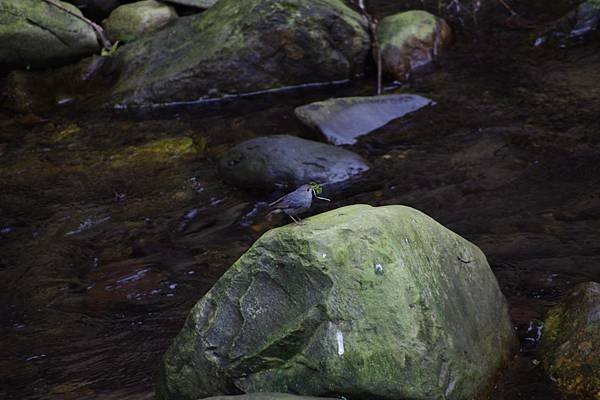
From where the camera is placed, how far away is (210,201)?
297 inches

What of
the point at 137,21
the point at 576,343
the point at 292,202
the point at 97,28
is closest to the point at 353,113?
the point at 137,21

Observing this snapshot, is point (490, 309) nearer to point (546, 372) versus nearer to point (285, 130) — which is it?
point (546, 372)

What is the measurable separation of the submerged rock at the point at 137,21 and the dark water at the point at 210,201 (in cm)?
197

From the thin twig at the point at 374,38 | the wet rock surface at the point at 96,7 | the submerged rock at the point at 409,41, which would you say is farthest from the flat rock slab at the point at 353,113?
A: the wet rock surface at the point at 96,7

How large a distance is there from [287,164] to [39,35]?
5.22m

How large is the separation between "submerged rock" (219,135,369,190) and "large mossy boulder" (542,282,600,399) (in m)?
3.43

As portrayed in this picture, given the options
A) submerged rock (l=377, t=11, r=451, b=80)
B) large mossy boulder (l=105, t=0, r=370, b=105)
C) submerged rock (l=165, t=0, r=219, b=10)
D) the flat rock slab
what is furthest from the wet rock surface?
the flat rock slab

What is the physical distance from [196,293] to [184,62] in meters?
5.35

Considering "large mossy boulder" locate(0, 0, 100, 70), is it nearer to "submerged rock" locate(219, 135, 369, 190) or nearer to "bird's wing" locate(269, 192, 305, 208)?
"submerged rock" locate(219, 135, 369, 190)

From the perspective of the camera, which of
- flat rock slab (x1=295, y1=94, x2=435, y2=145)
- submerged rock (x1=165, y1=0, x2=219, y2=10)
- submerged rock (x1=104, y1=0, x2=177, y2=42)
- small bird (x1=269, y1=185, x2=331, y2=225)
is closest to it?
small bird (x1=269, y1=185, x2=331, y2=225)

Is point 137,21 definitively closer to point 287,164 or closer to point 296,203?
point 287,164

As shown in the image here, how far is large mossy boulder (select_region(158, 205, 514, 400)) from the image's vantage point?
144 inches

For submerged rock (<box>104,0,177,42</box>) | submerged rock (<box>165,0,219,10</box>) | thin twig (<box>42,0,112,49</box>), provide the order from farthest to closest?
submerged rock (<box>165,0,219,10</box>) → submerged rock (<box>104,0,177,42</box>) → thin twig (<box>42,0,112,49</box>)

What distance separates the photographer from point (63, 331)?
5.46 meters
